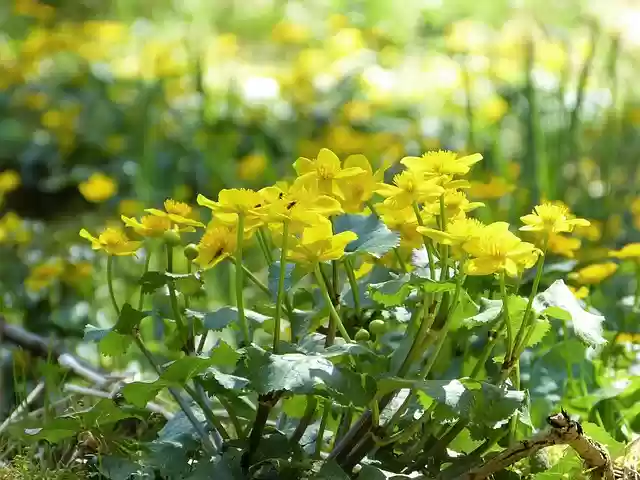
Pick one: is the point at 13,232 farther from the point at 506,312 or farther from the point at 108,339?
the point at 506,312

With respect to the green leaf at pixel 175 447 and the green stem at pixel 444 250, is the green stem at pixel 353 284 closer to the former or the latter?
the green stem at pixel 444 250

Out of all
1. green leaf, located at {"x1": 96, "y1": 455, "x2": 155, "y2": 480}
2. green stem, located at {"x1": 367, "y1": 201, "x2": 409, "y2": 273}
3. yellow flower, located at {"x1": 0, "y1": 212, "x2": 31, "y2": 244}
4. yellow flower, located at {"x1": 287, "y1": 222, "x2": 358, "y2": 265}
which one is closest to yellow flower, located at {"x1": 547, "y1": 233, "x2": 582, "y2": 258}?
green stem, located at {"x1": 367, "y1": 201, "x2": 409, "y2": 273}

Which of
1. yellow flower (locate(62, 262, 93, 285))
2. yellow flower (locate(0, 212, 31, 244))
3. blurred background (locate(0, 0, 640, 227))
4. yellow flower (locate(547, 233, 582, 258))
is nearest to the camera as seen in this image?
yellow flower (locate(547, 233, 582, 258))

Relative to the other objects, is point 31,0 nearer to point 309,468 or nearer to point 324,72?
point 324,72

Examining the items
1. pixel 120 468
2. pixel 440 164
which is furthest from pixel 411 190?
pixel 120 468

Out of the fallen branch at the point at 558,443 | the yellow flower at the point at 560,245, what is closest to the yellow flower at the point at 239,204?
the fallen branch at the point at 558,443

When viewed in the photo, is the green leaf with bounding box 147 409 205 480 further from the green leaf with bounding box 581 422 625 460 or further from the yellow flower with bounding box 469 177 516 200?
the yellow flower with bounding box 469 177 516 200
